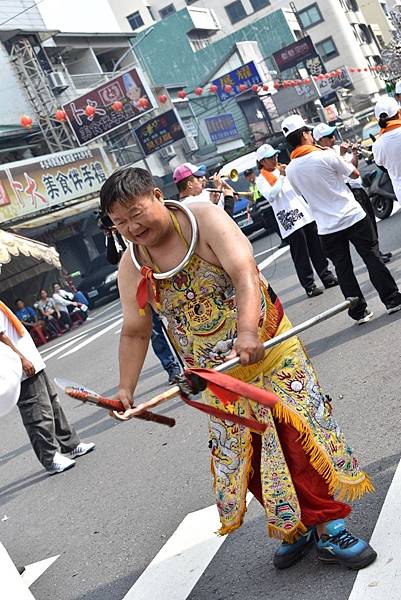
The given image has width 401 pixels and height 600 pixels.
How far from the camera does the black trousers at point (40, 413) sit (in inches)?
278

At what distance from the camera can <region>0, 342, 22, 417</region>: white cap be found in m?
3.35

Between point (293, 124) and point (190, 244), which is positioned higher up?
point (293, 124)

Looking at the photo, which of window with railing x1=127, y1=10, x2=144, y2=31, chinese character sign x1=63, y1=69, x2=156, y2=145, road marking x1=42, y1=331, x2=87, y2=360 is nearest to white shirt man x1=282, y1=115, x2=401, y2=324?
road marking x1=42, y1=331, x2=87, y2=360

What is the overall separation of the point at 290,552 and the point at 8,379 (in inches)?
58.9

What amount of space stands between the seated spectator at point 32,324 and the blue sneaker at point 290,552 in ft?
61.1

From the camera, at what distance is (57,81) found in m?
36.6

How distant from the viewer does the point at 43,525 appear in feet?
20.2

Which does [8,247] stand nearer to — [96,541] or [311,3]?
[96,541]

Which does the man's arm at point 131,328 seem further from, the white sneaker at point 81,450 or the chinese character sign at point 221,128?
the chinese character sign at point 221,128

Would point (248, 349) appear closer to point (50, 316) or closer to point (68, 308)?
point (50, 316)

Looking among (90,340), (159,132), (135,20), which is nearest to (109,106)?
(159,132)

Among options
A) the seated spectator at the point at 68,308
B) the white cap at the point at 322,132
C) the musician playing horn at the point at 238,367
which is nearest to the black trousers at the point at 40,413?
the musician playing horn at the point at 238,367

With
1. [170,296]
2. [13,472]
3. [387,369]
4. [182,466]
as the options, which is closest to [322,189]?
[387,369]

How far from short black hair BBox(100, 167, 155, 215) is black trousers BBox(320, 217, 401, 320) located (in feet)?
14.7
